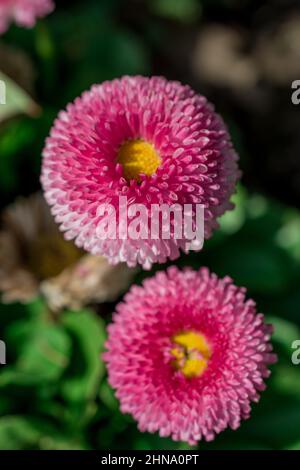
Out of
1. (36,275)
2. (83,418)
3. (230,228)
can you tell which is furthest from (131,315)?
(230,228)

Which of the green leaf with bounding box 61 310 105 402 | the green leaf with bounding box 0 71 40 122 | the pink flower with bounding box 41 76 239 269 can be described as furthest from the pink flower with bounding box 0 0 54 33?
the green leaf with bounding box 61 310 105 402

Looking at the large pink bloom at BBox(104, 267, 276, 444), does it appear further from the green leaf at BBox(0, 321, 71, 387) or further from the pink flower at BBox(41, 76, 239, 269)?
the green leaf at BBox(0, 321, 71, 387)

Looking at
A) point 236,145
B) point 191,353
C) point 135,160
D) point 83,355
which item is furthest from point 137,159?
point 236,145

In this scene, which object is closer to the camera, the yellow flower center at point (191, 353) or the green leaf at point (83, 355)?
the yellow flower center at point (191, 353)

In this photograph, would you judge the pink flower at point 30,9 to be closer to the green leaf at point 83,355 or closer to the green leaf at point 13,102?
the green leaf at point 13,102

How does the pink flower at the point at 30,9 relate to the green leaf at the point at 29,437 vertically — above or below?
above

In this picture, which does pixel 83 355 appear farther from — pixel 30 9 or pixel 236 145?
pixel 236 145

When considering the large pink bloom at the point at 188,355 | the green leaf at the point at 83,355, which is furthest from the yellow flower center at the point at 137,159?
the green leaf at the point at 83,355

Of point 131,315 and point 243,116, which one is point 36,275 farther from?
point 243,116
